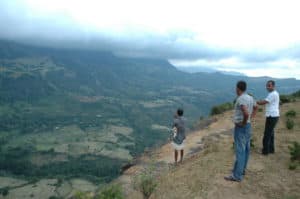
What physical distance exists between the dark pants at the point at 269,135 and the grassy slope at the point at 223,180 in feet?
0.83

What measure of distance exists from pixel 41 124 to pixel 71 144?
1981 inches

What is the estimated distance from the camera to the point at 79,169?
105 m

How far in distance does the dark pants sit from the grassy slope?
254 millimetres

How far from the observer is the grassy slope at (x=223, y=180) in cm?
941

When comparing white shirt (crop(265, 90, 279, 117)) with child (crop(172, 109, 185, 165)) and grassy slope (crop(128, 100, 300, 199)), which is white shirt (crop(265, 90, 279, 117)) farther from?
child (crop(172, 109, 185, 165))

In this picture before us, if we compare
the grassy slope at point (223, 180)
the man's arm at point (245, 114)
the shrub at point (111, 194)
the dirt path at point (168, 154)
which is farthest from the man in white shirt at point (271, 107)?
the shrub at point (111, 194)

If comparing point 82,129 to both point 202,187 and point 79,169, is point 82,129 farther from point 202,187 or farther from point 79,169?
point 202,187

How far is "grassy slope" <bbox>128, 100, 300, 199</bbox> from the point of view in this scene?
9414mm

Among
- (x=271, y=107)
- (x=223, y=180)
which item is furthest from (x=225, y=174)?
(x=271, y=107)

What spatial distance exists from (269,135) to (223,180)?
283 cm

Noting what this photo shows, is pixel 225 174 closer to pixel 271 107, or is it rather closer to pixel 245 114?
pixel 245 114

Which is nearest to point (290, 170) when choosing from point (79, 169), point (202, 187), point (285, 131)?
point (202, 187)

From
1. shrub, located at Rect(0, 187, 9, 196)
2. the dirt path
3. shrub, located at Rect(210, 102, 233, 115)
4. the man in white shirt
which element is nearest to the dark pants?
the man in white shirt

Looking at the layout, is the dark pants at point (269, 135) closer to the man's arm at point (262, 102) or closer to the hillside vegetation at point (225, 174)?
the hillside vegetation at point (225, 174)
